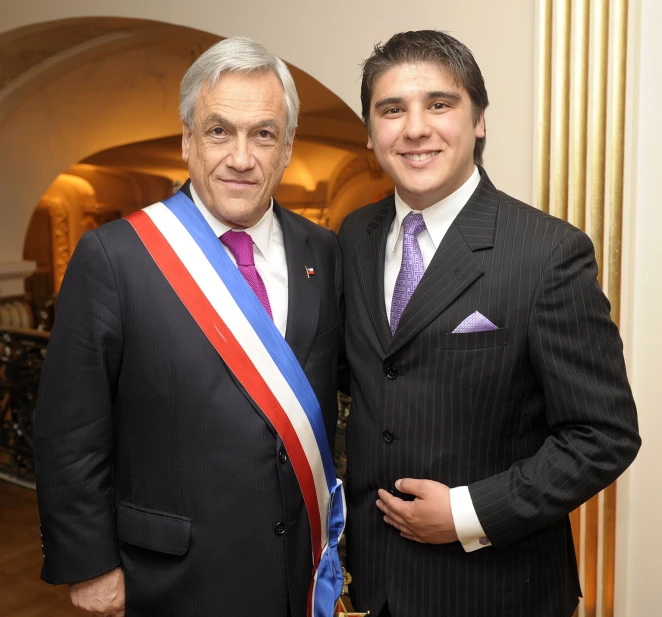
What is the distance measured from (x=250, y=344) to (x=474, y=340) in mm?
460

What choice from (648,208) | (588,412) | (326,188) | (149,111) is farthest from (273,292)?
(326,188)

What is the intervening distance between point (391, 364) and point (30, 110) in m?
4.21

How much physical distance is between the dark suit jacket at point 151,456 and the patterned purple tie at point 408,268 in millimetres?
366

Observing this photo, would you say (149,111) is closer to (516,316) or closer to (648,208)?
(648,208)

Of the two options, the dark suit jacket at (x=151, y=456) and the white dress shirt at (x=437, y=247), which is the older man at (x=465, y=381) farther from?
the dark suit jacket at (x=151, y=456)

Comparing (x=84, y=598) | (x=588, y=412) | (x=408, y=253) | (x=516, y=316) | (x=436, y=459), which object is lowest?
(x=84, y=598)

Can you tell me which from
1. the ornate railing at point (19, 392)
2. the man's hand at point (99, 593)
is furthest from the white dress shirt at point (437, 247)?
the ornate railing at point (19, 392)

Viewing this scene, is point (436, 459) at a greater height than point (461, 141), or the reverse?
point (461, 141)

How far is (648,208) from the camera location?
→ 6.81 ft

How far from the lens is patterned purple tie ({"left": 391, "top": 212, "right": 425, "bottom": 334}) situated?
57.9 inches

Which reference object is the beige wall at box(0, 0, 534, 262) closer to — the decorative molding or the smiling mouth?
the smiling mouth

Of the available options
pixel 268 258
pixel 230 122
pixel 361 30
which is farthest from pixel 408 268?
pixel 361 30

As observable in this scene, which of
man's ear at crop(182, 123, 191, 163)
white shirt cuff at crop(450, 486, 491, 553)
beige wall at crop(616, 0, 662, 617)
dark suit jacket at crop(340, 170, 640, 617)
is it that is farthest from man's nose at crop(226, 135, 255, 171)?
beige wall at crop(616, 0, 662, 617)

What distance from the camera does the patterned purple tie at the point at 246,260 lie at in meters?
1.57
